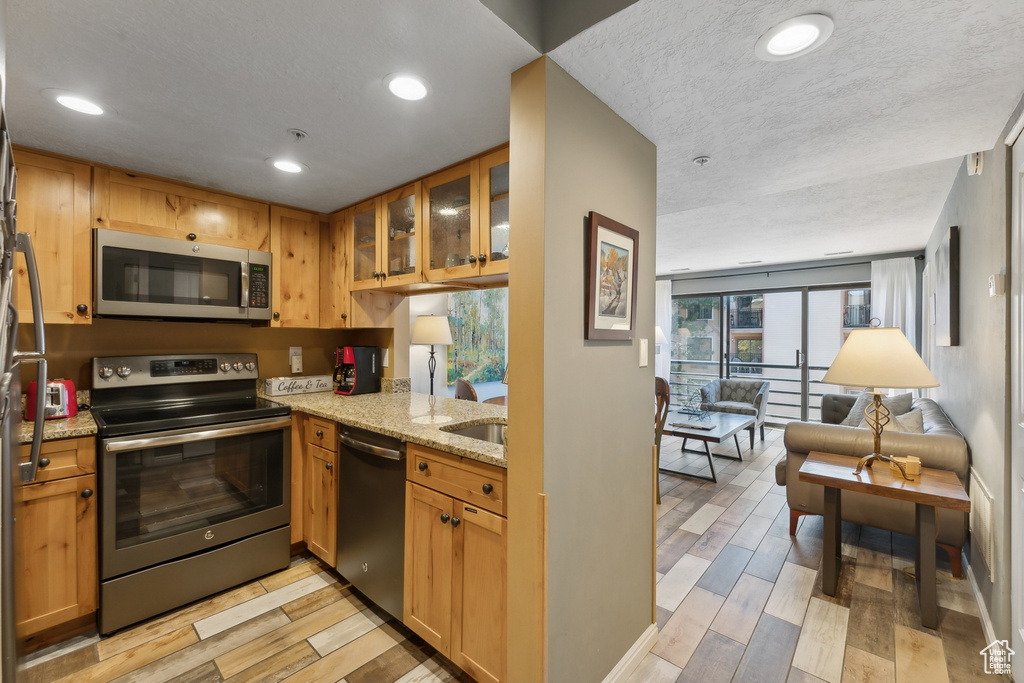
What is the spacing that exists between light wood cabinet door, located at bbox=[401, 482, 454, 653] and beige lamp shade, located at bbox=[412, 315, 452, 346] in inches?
63.8

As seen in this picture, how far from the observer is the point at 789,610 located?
2.17m

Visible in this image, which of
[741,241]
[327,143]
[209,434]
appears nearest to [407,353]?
[209,434]

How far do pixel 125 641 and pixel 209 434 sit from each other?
89cm

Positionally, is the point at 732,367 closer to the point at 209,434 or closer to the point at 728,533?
the point at 728,533

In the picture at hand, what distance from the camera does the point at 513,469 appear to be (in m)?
1.42

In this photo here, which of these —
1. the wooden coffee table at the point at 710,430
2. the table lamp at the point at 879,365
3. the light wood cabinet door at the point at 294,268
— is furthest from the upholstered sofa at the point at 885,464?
the light wood cabinet door at the point at 294,268

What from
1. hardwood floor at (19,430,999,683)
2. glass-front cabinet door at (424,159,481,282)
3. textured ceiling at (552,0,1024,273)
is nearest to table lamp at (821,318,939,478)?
hardwood floor at (19,430,999,683)

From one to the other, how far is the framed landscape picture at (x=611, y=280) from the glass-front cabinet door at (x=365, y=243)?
1548 millimetres

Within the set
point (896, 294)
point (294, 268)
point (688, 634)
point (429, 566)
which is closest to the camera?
point (429, 566)

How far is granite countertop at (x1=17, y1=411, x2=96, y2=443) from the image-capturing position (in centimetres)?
183

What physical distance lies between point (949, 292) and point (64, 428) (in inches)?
190

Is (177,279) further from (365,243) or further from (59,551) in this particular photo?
(59,551)

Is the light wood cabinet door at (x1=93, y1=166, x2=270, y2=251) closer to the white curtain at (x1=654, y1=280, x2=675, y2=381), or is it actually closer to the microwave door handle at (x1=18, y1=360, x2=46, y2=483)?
the microwave door handle at (x1=18, y1=360, x2=46, y2=483)

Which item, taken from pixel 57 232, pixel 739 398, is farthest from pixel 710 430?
pixel 57 232
